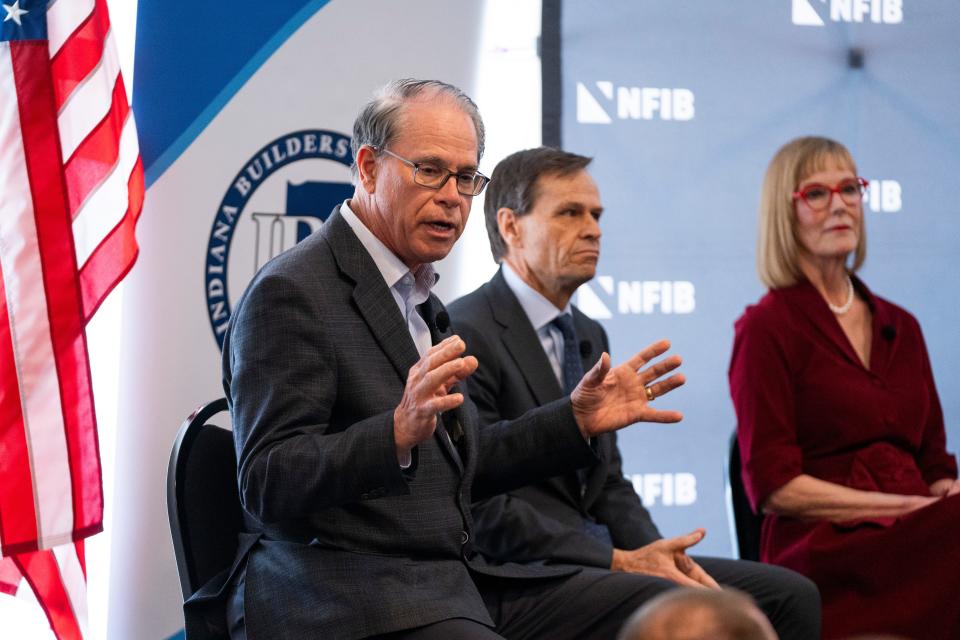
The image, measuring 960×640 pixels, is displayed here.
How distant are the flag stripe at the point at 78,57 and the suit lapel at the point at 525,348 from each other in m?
1.46

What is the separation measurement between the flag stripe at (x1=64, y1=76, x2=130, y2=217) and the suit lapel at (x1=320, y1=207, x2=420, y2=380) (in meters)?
1.43

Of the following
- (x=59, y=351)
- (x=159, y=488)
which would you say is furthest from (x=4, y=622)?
(x=59, y=351)

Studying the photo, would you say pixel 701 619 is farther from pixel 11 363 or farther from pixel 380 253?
pixel 11 363

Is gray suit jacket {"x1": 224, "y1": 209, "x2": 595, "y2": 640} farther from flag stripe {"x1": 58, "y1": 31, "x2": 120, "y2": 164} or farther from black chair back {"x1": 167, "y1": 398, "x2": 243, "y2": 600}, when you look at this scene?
flag stripe {"x1": 58, "y1": 31, "x2": 120, "y2": 164}

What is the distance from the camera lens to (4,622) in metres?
3.38

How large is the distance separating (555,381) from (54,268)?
61.2 inches

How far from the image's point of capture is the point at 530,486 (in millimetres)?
2975

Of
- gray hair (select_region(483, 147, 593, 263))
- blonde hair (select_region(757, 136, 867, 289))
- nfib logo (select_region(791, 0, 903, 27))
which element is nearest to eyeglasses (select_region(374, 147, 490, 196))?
gray hair (select_region(483, 147, 593, 263))

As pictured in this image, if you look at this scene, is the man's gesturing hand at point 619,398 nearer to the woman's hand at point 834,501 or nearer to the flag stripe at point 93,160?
the woman's hand at point 834,501

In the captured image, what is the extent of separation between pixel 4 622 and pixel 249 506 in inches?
69.7

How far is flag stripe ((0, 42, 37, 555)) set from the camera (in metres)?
3.20

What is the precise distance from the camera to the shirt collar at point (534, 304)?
321 cm

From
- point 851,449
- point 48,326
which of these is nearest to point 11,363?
point 48,326

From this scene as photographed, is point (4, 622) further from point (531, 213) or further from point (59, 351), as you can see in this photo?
point (531, 213)
